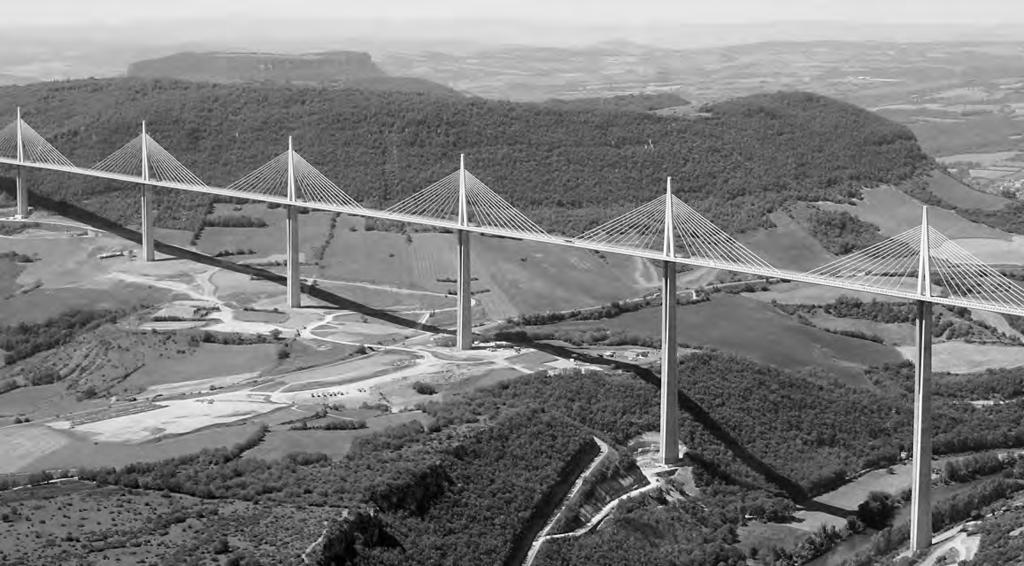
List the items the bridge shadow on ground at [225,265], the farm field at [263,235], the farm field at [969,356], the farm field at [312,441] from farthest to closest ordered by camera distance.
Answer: the farm field at [263,235], the bridge shadow on ground at [225,265], the farm field at [969,356], the farm field at [312,441]

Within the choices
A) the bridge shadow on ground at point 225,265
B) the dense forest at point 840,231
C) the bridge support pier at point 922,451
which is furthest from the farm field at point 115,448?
the dense forest at point 840,231

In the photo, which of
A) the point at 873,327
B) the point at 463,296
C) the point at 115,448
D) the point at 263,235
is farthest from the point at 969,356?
the point at 115,448

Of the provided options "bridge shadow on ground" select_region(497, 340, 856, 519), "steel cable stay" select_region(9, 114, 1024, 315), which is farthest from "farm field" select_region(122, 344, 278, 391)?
"bridge shadow on ground" select_region(497, 340, 856, 519)

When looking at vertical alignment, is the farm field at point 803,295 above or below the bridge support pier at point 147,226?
below

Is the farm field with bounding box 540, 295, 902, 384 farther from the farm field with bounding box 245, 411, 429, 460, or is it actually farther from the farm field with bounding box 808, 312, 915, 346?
the farm field with bounding box 245, 411, 429, 460

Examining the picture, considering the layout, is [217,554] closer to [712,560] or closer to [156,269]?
[712,560]

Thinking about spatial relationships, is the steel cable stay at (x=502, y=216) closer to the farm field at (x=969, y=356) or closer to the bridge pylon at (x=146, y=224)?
the bridge pylon at (x=146, y=224)
